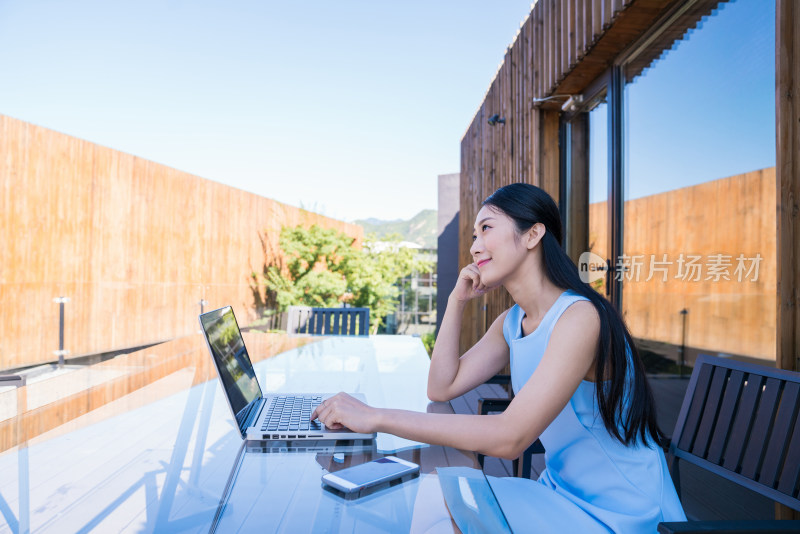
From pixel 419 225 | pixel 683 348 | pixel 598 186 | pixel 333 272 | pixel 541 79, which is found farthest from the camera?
pixel 419 225

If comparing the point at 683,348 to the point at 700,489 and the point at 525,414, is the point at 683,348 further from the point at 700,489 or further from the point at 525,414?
the point at 525,414

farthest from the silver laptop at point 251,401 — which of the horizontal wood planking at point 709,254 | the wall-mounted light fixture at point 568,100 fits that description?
the wall-mounted light fixture at point 568,100

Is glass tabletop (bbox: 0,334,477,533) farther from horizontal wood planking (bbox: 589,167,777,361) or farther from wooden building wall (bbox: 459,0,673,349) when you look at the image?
wooden building wall (bbox: 459,0,673,349)

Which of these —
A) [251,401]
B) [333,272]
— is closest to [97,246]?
[333,272]

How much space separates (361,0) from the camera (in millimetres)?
13180

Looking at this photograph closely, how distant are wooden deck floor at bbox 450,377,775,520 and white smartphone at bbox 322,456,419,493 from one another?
1565 mm

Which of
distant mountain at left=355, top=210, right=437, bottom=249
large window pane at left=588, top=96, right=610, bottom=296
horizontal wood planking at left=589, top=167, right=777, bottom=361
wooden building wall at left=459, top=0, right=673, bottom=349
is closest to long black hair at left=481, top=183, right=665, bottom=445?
horizontal wood planking at left=589, top=167, right=777, bottom=361

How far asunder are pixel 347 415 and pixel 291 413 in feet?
0.94

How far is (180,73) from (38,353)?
13.0 metres

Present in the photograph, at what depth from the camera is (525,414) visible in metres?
1.02

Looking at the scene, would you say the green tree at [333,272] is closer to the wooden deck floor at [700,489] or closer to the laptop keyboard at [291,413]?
the wooden deck floor at [700,489]

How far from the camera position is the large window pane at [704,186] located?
6.21 feet

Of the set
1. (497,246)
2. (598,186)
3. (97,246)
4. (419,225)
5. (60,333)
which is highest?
(419,225)

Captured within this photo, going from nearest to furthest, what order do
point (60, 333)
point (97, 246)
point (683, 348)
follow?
point (683, 348) < point (60, 333) < point (97, 246)
